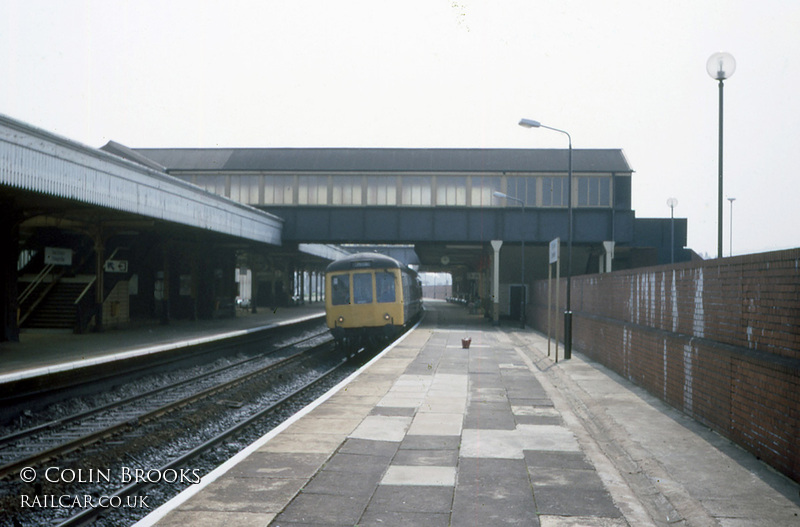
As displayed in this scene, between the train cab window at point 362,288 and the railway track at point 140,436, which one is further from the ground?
the train cab window at point 362,288

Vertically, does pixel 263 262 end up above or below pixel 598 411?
above

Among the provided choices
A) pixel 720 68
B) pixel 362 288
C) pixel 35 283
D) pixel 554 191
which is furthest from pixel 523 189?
pixel 720 68

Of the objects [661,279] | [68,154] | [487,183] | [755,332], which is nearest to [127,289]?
[68,154]

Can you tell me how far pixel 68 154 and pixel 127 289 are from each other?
12.5 metres

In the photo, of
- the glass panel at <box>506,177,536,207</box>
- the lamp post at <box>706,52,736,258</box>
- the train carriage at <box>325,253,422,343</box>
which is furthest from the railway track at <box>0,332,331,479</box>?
the glass panel at <box>506,177,536,207</box>

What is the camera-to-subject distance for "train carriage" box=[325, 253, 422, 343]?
73.3 feet

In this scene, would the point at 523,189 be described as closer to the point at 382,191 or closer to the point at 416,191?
the point at 416,191

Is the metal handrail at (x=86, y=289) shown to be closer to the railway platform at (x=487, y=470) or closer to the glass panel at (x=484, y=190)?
the railway platform at (x=487, y=470)

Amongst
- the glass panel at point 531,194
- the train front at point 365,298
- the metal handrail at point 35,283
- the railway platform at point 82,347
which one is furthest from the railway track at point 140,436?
the glass panel at point 531,194

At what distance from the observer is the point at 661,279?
11609 millimetres

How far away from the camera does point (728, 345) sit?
8.27 metres

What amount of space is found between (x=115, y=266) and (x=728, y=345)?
22.4 m

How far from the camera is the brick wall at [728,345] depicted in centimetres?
661

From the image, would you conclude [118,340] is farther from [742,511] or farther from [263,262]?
[263,262]
